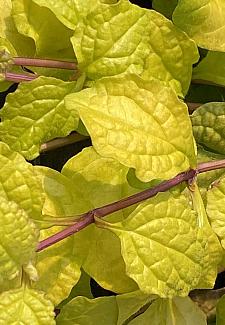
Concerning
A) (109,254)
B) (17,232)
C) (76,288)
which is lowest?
(76,288)

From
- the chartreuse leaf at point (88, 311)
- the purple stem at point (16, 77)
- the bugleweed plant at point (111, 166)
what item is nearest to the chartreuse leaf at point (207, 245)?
the bugleweed plant at point (111, 166)

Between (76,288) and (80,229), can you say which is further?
(76,288)

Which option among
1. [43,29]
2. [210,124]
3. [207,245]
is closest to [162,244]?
[207,245]

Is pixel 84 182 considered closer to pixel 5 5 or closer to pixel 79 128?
pixel 79 128

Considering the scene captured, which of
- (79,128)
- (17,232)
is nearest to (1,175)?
(17,232)

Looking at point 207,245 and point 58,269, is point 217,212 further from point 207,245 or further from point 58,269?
point 58,269

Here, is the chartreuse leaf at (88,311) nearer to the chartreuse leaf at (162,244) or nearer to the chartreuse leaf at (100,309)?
the chartreuse leaf at (100,309)
